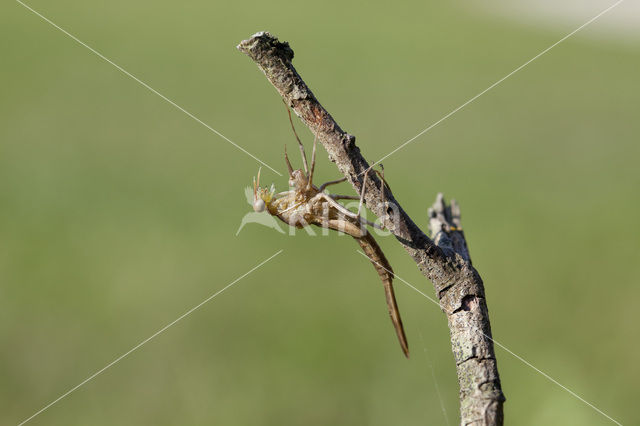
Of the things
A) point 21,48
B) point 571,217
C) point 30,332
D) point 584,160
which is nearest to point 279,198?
point 30,332

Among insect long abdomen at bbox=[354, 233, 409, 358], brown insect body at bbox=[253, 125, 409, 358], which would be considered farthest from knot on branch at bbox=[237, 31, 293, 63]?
insect long abdomen at bbox=[354, 233, 409, 358]

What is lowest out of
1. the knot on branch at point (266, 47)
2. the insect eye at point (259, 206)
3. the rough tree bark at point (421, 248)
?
the rough tree bark at point (421, 248)

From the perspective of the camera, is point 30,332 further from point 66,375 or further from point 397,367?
point 397,367

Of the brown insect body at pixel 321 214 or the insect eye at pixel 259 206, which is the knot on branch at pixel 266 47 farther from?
the insect eye at pixel 259 206

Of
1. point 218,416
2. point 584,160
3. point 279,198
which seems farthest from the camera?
point 584,160

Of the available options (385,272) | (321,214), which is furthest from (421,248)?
(321,214)

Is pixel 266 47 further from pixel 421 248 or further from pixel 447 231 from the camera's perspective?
pixel 447 231

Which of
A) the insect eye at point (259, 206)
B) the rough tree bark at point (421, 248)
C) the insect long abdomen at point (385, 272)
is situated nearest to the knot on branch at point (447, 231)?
the rough tree bark at point (421, 248)

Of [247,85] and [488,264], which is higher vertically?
[247,85]
